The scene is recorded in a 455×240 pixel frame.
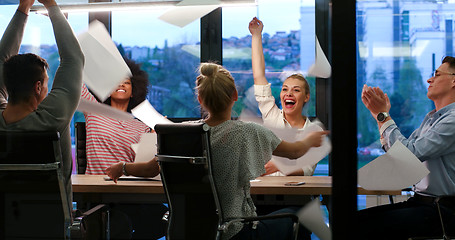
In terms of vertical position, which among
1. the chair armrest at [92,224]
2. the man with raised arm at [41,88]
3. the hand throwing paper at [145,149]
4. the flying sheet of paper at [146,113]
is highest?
the man with raised arm at [41,88]

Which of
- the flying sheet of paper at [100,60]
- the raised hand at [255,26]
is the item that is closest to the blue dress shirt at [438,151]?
the raised hand at [255,26]

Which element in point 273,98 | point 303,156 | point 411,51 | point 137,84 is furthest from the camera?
point 411,51

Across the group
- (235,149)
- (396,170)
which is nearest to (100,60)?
(235,149)

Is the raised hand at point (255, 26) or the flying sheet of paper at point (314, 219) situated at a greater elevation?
the raised hand at point (255, 26)

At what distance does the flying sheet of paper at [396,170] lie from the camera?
2045 mm

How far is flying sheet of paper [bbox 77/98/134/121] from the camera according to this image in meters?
2.00

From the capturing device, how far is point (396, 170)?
2.14 m

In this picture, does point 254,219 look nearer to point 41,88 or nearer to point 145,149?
point 145,149

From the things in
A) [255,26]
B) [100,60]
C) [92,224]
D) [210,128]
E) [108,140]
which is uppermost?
[255,26]

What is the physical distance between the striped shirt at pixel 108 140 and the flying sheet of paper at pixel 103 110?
0.03 metres

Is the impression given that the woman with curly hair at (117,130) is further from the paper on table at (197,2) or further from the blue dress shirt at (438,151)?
the blue dress shirt at (438,151)

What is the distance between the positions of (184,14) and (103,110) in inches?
22.8

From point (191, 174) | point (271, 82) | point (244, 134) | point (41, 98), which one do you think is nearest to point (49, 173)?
point (41, 98)

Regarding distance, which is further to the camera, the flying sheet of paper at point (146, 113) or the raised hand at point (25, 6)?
the flying sheet of paper at point (146, 113)
